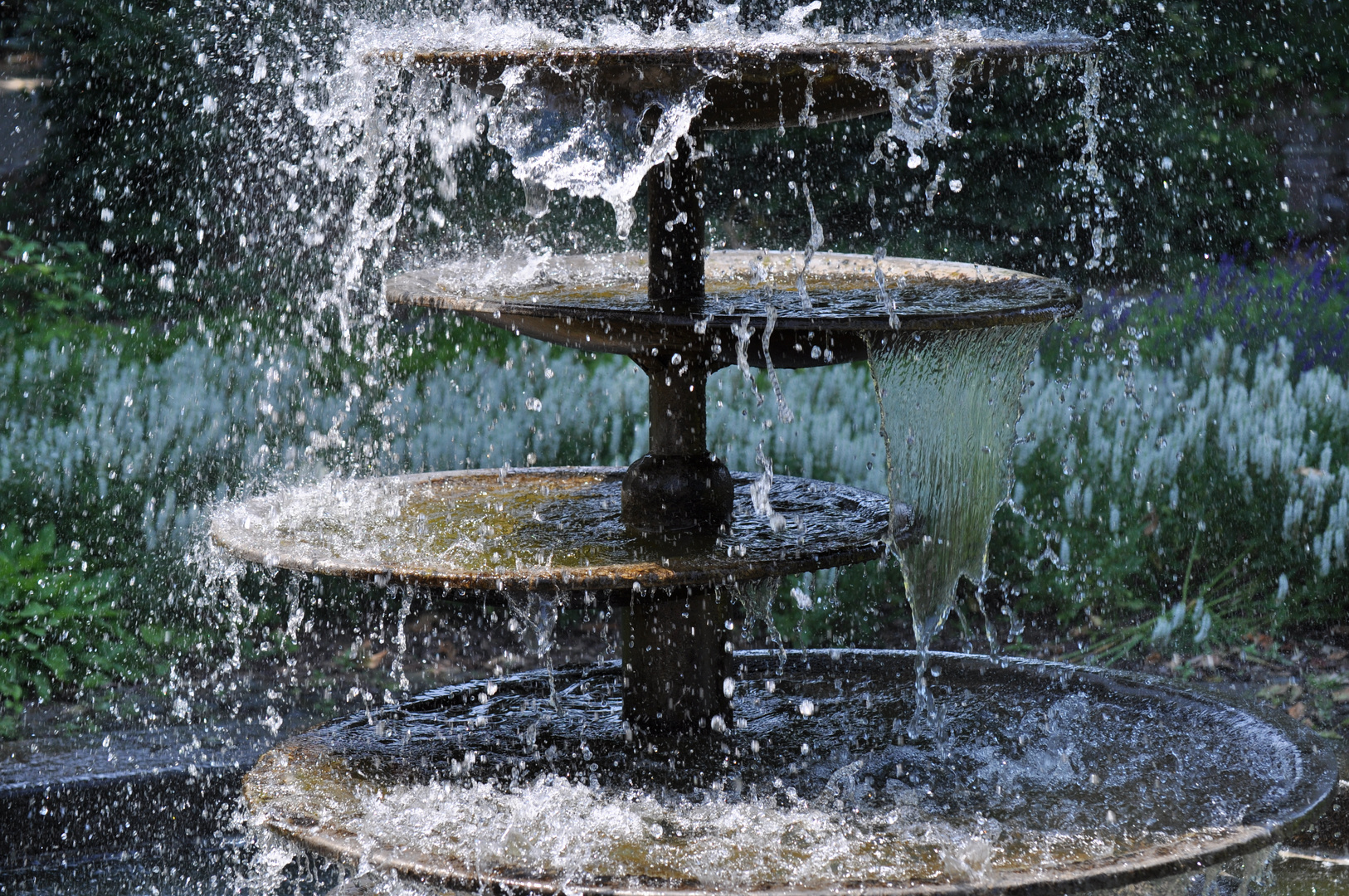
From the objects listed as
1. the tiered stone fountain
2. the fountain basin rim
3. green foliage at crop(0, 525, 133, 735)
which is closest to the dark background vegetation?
green foliage at crop(0, 525, 133, 735)

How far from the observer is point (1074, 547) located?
208 inches

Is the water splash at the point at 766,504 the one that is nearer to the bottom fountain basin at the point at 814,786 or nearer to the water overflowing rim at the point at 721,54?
the bottom fountain basin at the point at 814,786

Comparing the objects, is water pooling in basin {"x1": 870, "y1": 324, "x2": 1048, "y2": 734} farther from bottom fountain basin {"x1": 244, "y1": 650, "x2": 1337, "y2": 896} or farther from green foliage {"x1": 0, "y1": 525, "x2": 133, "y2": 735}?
green foliage {"x1": 0, "y1": 525, "x2": 133, "y2": 735}

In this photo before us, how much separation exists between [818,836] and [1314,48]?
8881mm

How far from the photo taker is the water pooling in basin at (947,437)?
283 cm

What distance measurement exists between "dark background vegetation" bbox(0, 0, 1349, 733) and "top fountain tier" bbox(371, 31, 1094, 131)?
6.20 meters

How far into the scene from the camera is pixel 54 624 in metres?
5.01

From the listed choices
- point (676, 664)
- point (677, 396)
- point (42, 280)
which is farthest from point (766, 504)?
point (42, 280)

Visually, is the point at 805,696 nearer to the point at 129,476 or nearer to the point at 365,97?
the point at 365,97

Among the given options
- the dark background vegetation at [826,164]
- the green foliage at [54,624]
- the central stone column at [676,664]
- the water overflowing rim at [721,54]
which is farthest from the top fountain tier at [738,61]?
the dark background vegetation at [826,164]

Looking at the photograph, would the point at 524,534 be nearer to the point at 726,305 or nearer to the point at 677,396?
the point at 677,396

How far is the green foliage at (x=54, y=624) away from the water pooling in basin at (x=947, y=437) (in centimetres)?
296

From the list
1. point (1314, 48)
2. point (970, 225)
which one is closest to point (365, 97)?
point (970, 225)

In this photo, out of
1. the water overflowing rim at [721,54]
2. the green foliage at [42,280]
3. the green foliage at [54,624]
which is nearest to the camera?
the water overflowing rim at [721,54]
